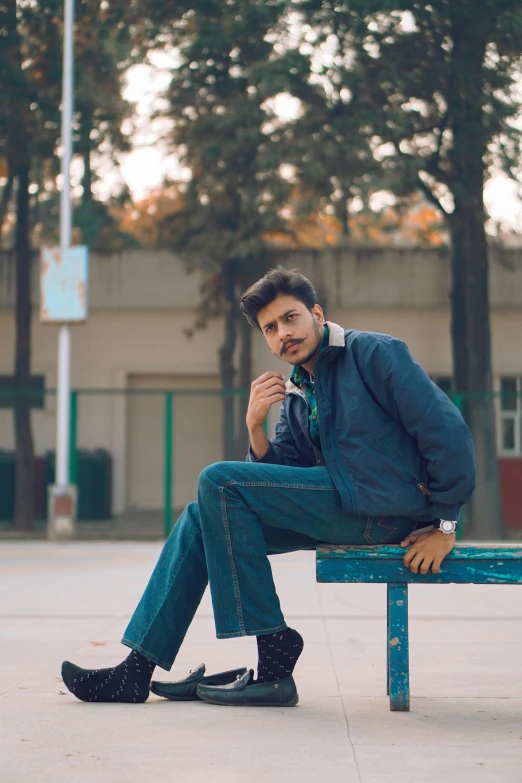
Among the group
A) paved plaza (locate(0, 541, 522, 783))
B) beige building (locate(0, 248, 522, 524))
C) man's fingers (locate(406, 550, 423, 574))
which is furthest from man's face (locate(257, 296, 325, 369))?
beige building (locate(0, 248, 522, 524))

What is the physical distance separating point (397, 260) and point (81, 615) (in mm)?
14717

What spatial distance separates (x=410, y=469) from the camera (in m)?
4.01

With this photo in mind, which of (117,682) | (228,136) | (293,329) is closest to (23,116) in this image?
(228,136)

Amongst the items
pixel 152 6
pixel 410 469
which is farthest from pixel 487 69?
pixel 410 469

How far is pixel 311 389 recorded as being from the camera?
14.3ft

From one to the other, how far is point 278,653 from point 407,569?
21.9 inches

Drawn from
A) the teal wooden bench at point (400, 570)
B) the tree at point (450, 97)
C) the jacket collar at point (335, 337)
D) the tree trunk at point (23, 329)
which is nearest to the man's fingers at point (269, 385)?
the jacket collar at point (335, 337)

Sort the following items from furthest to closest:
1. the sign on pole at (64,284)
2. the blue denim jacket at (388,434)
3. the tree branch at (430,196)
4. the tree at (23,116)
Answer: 1. the tree at (23,116)
2. the tree branch at (430,196)
3. the sign on pole at (64,284)
4. the blue denim jacket at (388,434)

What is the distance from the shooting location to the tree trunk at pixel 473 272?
1712 centimetres

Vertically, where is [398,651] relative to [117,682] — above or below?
above

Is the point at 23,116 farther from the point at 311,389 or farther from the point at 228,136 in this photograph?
the point at 311,389

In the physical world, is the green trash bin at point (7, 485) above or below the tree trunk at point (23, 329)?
below

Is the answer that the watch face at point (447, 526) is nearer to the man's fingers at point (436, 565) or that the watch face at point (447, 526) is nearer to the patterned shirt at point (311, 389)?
the man's fingers at point (436, 565)

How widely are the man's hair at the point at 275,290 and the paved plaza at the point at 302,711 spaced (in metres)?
1.46
